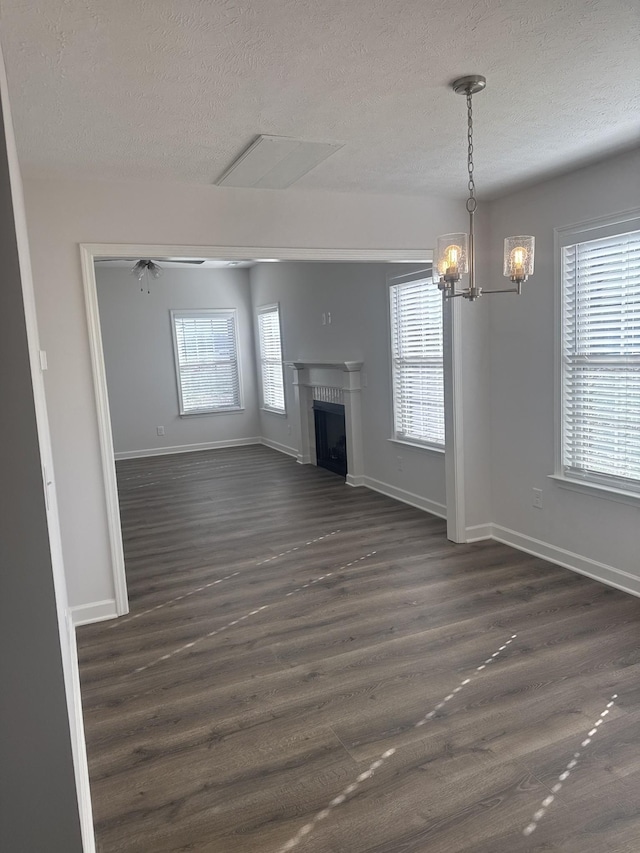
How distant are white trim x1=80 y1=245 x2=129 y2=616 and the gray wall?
2.18 metres

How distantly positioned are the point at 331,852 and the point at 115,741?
1.06 meters

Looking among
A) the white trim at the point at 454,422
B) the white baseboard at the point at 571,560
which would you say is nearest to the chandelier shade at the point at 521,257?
the white trim at the point at 454,422

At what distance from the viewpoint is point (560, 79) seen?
7.48 ft

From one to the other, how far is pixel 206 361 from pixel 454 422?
18.5 feet

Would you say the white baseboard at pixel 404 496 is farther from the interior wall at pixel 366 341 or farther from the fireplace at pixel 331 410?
the fireplace at pixel 331 410

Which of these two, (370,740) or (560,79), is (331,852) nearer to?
(370,740)

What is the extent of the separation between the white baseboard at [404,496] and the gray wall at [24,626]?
4.18m

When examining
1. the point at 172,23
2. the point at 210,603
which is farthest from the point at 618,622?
the point at 172,23

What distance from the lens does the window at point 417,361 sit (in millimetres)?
5020

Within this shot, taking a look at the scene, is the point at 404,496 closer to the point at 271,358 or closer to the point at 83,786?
the point at 271,358

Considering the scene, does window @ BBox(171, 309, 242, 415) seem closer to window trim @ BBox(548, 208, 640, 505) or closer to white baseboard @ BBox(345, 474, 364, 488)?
white baseboard @ BBox(345, 474, 364, 488)

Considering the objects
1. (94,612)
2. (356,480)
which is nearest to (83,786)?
(94,612)

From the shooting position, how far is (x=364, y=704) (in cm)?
258

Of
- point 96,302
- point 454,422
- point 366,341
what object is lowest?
point 454,422
